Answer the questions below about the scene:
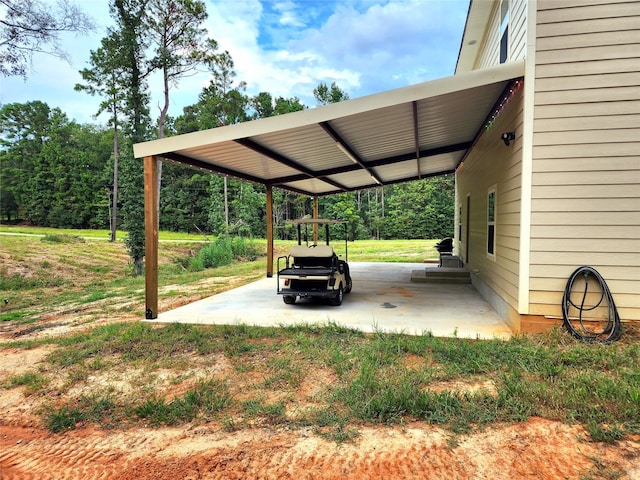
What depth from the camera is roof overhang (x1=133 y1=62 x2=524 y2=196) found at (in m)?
4.23

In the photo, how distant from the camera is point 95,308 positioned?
22.4ft

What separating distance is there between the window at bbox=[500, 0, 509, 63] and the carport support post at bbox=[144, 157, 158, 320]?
5.52 metres

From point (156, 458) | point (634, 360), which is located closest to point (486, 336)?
point (634, 360)

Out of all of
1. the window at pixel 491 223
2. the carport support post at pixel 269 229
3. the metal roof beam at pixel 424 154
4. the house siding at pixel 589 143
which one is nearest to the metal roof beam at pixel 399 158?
the metal roof beam at pixel 424 154

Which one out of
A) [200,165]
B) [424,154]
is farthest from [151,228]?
[424,154]

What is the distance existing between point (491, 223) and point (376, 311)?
2.55 m

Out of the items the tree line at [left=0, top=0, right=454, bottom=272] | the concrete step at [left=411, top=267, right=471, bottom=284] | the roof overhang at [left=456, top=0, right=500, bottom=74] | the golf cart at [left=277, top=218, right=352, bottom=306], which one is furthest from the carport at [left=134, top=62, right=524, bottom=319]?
the tree line at [left=0, top=0, right=454, bottom=272]

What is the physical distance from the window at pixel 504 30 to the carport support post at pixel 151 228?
5524 millimetres

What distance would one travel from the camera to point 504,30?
18.4ft

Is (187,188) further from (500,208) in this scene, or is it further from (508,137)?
(508,137)

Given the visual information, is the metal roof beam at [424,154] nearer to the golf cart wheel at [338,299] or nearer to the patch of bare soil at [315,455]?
the golf cart wheel at [338,299]

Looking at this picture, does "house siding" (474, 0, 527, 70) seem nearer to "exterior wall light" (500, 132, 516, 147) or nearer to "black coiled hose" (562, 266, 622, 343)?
"exterior wall light" (500, 132, 516, 147)

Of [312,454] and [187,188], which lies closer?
[312,454]

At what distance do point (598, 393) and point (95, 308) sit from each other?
24.9 ft
